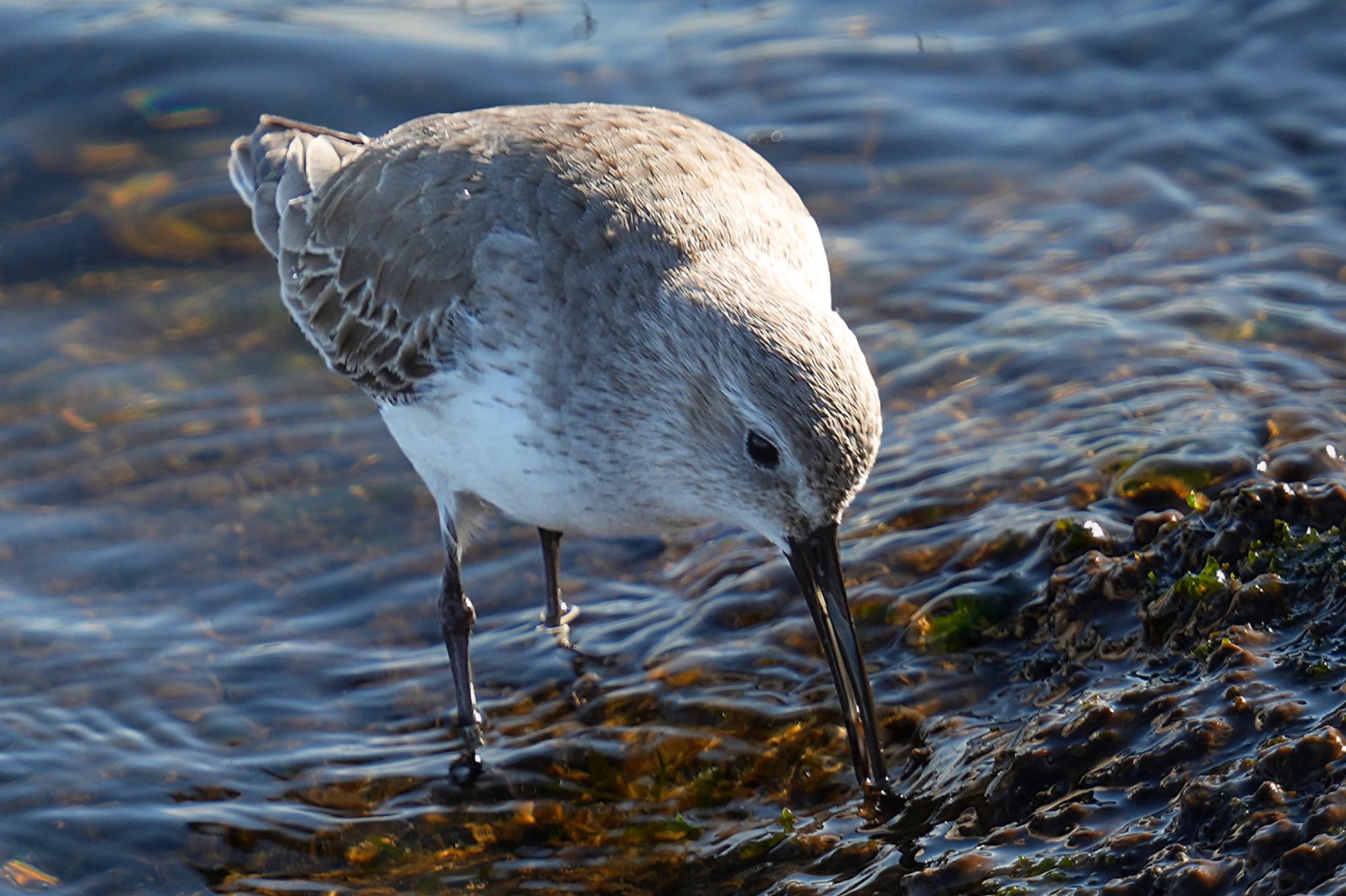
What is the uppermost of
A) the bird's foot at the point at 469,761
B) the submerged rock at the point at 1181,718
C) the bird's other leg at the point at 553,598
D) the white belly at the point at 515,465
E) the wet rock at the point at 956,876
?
the white belly at the point at 515,465

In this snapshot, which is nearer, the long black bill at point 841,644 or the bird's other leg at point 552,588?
the long black bill at point 841,644

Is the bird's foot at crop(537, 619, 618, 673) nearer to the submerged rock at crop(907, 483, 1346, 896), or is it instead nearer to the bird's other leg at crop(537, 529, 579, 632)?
the bird's other leg at crop(537, 529, 579, 632)

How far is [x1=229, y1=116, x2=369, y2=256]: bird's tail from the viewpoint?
25.9 ft

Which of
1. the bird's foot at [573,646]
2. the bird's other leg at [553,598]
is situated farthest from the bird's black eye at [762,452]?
the bird's other leg at [553,598]

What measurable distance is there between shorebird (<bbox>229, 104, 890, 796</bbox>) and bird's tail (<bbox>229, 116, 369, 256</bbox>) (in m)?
0.76

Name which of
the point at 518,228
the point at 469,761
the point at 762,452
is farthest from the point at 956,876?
the point at 518,228

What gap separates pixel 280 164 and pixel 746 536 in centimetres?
332

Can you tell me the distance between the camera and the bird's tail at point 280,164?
7902mm

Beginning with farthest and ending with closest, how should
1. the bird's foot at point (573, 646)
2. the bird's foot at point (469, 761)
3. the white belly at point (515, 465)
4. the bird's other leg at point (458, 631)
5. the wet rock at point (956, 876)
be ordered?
the bird's foot at point (573, 646) < the bird's other leg at point (458, 631) < the bird's foot at point (469, 761) < the white belly at point (515, 465) < the wet rock at point (956, 876)

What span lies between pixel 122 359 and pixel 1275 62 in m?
8.49

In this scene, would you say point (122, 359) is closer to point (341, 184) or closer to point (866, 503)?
point (341, 184)

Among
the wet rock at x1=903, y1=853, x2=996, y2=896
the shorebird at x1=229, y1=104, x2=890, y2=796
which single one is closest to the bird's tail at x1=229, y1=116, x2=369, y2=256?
the shorebird at x1=229, y1=104, x2=890, y2=796

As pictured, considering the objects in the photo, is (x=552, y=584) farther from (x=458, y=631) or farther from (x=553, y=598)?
(x=458, y=631)

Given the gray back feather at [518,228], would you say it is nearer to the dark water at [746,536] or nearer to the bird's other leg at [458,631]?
the bird's other leg at [458,631]
